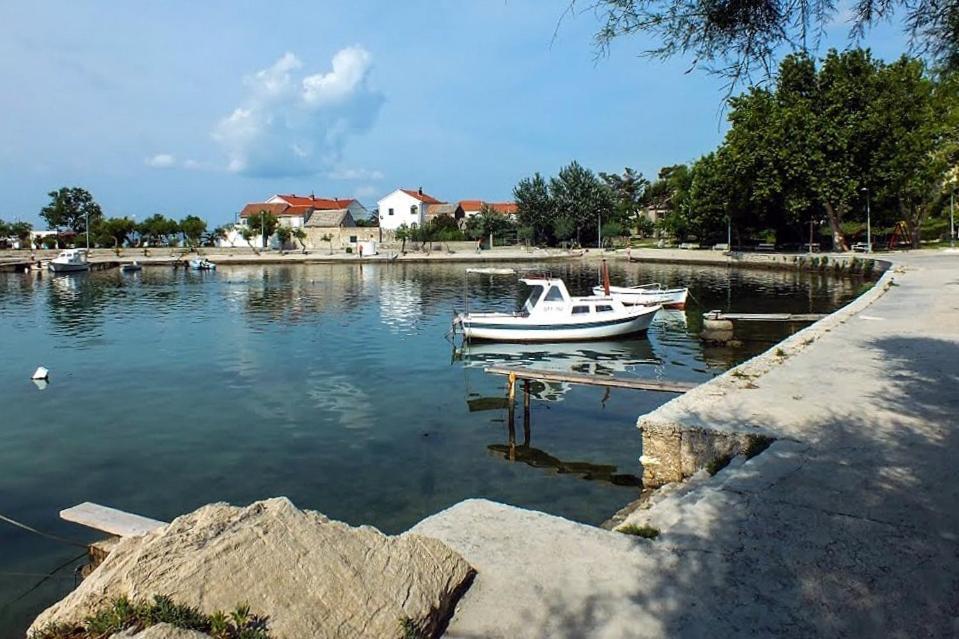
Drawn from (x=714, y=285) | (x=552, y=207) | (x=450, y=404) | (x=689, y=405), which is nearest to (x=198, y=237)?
(x=552, y=207)

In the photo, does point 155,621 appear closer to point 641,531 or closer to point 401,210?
point 641,531

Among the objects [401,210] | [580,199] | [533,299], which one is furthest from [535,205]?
[533,299]

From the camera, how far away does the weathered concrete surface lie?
179 inches

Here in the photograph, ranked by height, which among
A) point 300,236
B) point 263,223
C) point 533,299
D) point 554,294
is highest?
point 263,223

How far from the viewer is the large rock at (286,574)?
394 centimetres

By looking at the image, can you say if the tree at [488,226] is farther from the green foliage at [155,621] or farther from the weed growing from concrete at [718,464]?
the green foliage at [155,621]

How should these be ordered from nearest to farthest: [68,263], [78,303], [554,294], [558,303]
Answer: [558,303] → [554,294] → [78,303] → [68,263]

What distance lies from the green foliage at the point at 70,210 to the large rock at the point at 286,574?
12933 centimetres

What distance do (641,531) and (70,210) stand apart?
5439 inches

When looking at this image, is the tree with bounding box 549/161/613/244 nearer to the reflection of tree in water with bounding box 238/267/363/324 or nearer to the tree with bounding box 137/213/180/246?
the reflection of tree in water with bounding box 238/267/363/324

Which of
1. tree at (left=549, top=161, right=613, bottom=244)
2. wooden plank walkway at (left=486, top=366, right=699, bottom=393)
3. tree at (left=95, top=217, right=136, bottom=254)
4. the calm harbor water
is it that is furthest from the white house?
wooden plank walkway at (left=486, top=366, right=699, bottom=393)

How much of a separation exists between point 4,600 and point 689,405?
9105 mm

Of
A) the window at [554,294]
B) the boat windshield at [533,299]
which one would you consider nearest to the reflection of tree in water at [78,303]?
the boat windshield at [533,299]

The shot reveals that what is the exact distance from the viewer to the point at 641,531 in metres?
5.99
